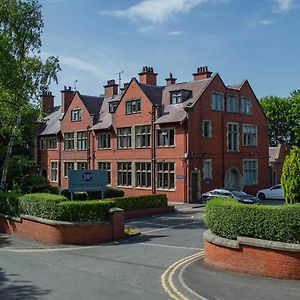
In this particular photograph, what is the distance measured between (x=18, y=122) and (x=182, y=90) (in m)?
14.9

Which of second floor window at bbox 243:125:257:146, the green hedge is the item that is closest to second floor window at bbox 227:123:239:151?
second floor window at bbox 243:125:257:146

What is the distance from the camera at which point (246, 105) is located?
4219cm

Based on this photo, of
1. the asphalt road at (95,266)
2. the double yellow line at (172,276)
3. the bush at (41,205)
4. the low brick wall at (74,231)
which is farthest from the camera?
the bush at (41,205)

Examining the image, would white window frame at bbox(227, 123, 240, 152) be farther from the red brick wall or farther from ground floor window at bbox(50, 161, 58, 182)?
the red brick wall

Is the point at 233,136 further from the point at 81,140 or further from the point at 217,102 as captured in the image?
the point at 81,140

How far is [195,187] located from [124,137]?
9.15 m

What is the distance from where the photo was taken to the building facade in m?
36.8

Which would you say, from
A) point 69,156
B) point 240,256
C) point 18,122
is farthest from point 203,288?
point 69,156

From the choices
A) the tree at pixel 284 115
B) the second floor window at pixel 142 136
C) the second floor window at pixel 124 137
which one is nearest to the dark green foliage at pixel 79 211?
the second floor window at pixel 142 136

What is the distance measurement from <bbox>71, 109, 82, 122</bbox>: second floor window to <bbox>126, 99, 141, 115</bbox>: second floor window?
8.48 metres

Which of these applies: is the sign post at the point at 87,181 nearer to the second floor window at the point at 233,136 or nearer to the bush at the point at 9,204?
the bush at the point at 9,204

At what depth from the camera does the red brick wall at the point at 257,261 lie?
1150cm

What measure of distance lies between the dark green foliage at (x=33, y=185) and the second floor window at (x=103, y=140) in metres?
11.5

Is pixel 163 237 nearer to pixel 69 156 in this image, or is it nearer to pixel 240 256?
pixel 240 256
